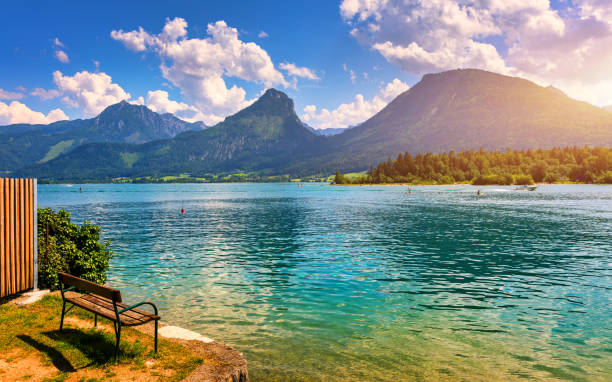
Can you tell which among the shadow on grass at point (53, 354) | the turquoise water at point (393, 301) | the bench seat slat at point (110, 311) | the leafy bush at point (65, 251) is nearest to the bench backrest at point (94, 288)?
the bench seat slat at point (110, 311)

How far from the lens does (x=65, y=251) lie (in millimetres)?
17516

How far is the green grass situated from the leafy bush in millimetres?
3194

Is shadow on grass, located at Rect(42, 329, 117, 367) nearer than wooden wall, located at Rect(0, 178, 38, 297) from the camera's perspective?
Yes

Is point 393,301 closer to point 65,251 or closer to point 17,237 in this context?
point 65,251

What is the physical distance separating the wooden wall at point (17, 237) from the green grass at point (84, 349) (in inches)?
64.6

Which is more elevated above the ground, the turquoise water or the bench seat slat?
the bench seat slat

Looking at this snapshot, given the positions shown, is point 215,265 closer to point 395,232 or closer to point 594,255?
point 395,232

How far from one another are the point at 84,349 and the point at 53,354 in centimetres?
77

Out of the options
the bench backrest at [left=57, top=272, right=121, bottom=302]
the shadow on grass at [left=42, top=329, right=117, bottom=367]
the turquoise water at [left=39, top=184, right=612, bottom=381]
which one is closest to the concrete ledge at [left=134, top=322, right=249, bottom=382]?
the shadow on grass at [left=42, top=329, right=117, bottom=367]

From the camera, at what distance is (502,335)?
47.5 ft

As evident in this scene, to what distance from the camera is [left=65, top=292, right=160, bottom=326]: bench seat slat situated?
404 inches

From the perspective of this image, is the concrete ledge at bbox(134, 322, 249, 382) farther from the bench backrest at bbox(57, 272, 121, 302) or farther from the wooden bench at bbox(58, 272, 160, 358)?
the bench backrest at bbox(57, 272, 121, 302)

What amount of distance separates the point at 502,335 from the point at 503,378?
12.3 feet

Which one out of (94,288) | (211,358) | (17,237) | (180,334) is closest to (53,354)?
(94,288)
